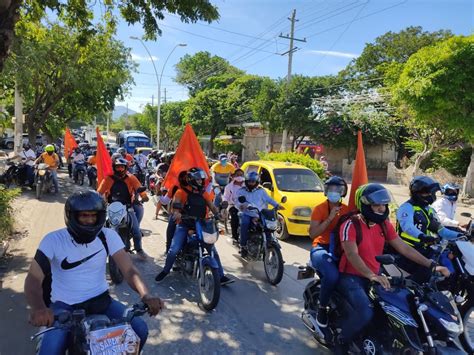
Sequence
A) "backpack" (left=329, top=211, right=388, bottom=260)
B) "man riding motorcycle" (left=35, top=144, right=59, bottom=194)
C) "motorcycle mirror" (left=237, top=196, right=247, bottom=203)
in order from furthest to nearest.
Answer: "man riding motorcycle" (left=35, top=144, right=59, bottom=194) → "motorcycle mirror" (left=237, top=196, right=247, bottom=203) → "backpack" (left=329, top=211, right=388, bottom=260)

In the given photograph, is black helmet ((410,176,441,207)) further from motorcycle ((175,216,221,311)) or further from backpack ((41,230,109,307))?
backpack ((41,230,109,307))

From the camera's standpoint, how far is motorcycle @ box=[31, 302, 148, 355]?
2.36 m

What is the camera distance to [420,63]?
1330 cm

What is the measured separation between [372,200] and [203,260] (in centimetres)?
241

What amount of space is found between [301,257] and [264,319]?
9.63ft

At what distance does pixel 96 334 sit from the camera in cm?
238

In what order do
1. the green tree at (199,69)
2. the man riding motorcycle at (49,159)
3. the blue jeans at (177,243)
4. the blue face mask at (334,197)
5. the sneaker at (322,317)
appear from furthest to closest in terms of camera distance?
the green tree at (199,69) < the man riding motorcycle at (49,159) < the blue jeans at (177,243) < the blue face mask at (334,197) < the sneaker at (322,317)

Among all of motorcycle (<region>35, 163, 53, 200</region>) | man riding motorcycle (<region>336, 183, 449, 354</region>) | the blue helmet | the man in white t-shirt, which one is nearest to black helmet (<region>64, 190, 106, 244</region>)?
the man in white t-shirt

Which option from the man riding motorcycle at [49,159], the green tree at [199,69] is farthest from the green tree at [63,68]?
the green tree at [199,69]

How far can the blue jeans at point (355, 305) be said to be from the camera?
330 centimetres

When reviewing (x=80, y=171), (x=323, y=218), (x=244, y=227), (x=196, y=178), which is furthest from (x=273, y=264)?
(x=80, y=171)

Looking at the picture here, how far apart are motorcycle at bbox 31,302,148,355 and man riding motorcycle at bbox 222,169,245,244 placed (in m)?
4.76

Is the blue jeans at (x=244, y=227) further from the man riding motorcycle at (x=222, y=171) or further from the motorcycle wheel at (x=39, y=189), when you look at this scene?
the motorcycle wheel at (x=39, y=189)

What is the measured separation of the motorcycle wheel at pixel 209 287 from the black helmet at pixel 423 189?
8.07 feet
